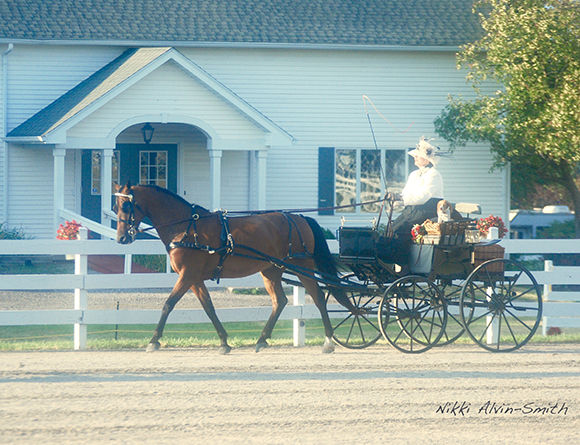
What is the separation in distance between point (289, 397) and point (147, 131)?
12.4m

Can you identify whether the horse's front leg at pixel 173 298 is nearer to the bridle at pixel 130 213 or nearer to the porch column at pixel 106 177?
the bridle at pixel 130 213

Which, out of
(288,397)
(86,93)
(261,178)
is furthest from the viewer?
(261,178)

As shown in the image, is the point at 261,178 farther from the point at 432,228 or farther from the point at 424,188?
the point at 432,228

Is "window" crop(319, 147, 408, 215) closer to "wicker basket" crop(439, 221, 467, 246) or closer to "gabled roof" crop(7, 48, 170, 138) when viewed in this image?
"gabled roof" crop(7, 48, 170, 138)

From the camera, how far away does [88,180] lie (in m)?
18.6

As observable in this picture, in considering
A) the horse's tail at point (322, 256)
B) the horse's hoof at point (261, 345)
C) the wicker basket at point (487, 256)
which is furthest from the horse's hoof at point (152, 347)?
the wicker basket at point (487, 256)

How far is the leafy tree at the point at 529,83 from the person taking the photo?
1575 centimetres

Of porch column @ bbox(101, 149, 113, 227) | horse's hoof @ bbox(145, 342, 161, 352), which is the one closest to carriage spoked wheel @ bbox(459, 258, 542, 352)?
horse's hoof @ bbox(145, 342, 161, 352)

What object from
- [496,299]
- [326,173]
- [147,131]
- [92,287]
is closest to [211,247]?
[92,287]

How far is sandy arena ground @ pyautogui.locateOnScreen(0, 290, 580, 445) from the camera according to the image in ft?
17.5

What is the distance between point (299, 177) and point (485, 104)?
4888 mm

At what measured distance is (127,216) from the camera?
26.3 feet

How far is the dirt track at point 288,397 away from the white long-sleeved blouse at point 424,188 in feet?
5.91

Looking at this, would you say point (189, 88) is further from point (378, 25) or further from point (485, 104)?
point (485, 104)
